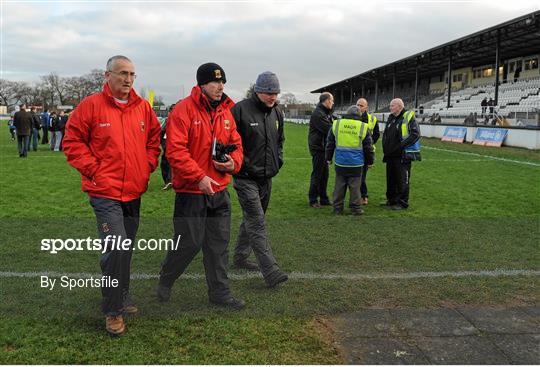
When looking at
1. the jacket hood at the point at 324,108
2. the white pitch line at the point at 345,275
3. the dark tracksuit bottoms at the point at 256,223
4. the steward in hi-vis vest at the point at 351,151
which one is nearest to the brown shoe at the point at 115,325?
the white pitch line at the point at 345,275

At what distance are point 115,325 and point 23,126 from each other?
14.9m

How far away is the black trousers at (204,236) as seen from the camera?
12.5 feet

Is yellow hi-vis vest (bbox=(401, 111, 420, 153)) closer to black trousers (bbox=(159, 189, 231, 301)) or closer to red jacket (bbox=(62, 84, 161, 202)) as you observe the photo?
black trousers (bbox=(159, 189, 231, 301))

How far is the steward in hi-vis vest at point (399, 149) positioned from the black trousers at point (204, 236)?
495cm

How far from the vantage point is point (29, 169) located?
13.2m

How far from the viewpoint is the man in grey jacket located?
14.2 feet

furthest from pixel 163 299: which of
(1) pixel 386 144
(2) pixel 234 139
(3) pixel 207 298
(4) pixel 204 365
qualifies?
(1) pixel 386 144

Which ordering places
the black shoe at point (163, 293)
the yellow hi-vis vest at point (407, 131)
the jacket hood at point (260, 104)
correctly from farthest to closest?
the yellow hi-vis vest at point (407, 131) → the jacket hood at point (260, 104) → the black shoe at point (163, 293)

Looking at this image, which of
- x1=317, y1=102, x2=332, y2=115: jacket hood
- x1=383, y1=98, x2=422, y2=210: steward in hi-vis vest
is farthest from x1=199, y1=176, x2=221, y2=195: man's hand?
x1=383, y1=98, x2=422, y2=210: steward in hi-vis vest

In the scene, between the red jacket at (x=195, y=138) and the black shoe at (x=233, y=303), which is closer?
the red jacket at (x=195, y=138)

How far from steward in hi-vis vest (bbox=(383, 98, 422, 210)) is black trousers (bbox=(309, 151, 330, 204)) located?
109cm

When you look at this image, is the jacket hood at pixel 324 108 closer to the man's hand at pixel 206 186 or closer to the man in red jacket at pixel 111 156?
the man's hand at pixel 206 186

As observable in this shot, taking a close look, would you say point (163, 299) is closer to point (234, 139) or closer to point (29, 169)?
point (234, 139)

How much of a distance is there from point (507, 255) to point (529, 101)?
99.3 feet
